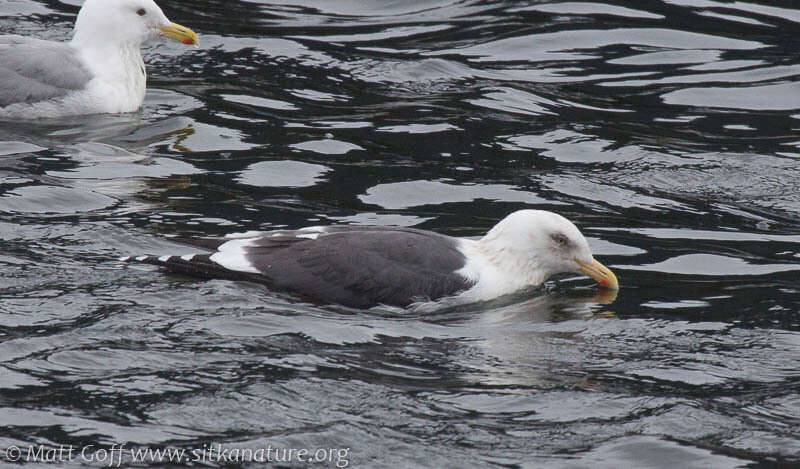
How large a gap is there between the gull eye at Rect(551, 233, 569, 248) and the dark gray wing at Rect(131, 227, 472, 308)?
0.68 metres

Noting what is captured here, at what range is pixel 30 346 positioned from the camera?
801 cm

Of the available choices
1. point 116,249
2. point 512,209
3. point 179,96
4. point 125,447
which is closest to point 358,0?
point 179,96

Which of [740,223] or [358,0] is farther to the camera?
[358,0]

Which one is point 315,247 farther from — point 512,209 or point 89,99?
point 89,99

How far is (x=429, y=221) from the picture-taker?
11.0 meters

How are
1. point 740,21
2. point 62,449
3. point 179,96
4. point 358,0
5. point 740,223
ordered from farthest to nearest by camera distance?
point 358,0 < point 740,21 < point 179,96 < point 740,223 < point 62,449

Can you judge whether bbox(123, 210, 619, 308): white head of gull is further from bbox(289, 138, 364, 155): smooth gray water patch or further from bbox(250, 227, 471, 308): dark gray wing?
bbox(289, 138, 364, 155): smooth gray water patch

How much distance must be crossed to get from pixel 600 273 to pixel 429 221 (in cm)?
188

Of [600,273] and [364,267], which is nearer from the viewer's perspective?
[364,267]

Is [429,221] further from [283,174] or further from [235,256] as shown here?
[235,256]

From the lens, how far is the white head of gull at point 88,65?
523 inches

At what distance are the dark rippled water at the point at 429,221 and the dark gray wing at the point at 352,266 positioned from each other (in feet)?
0.49

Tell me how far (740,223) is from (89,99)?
6227mm

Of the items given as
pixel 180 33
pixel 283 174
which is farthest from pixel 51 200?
pixel 180 33
